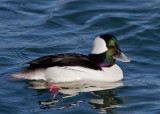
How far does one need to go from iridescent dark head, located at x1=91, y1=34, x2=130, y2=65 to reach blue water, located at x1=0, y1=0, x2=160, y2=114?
0.68 m

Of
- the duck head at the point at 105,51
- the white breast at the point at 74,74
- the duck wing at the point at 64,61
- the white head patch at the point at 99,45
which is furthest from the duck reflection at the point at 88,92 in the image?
the white head patch at the point at 99,45

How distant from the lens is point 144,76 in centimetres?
1247

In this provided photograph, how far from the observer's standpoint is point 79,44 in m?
14.8

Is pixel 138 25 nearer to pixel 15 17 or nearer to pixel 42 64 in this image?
pixel 15 17

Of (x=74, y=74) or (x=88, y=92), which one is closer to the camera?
(x=88, y=92)

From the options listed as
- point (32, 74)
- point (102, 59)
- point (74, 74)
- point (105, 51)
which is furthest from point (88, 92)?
point (32, 74)

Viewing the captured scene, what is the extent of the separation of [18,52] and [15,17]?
3373 millimetres

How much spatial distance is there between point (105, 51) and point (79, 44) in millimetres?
2800

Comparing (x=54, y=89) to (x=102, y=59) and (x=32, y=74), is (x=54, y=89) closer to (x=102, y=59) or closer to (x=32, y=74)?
(x=32, y=74)

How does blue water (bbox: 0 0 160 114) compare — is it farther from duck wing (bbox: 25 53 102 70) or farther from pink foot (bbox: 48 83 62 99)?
duck wing (bbox: 25 53 102 70)

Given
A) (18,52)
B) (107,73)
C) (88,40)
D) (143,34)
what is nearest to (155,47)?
(143,34)

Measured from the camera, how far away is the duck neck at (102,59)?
12.1 meters

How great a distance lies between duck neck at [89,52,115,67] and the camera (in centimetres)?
1207

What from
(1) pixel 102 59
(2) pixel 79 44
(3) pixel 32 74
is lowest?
(3) pixel 32 74
